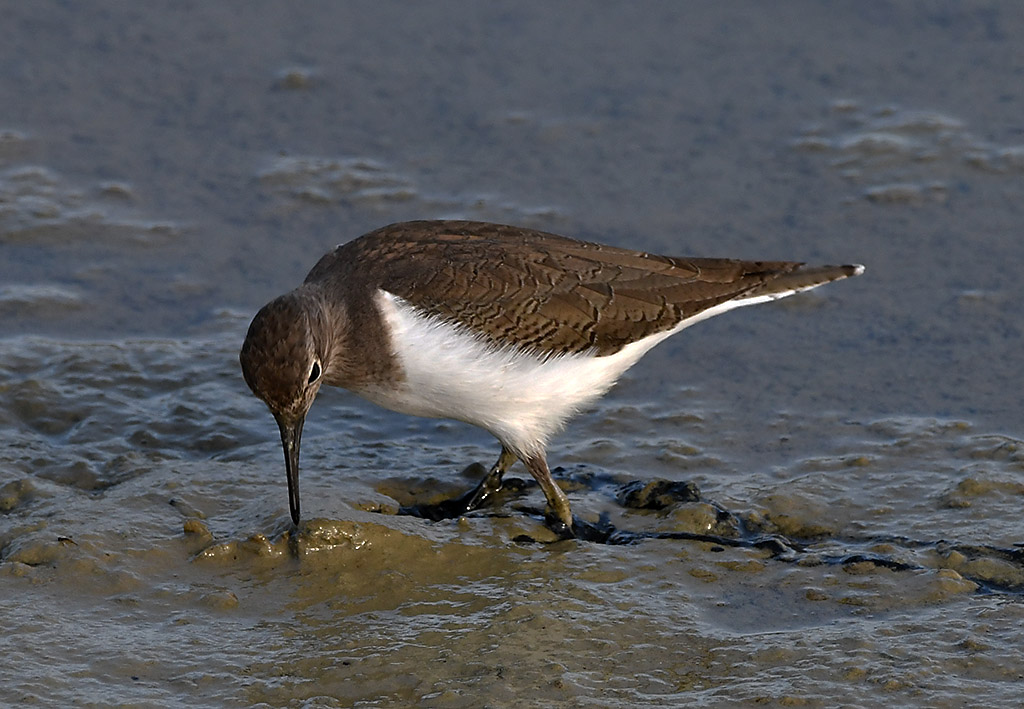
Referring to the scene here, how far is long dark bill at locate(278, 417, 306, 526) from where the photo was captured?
20.1 feet

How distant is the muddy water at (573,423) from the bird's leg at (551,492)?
0.14 metres

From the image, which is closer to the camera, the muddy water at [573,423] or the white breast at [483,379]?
the muddy water at [573,423]

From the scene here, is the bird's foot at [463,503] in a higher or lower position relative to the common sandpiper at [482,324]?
lower

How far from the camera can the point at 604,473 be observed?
23.8 feet

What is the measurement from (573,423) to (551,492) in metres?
1.15

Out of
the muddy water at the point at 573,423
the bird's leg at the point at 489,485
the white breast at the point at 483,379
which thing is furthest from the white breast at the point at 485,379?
the muddy water at the point at 573,423

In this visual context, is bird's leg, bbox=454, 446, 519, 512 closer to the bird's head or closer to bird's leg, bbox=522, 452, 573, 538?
bird's leg, bbox=522, 452, 573, 538

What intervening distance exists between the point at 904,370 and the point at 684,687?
343cm

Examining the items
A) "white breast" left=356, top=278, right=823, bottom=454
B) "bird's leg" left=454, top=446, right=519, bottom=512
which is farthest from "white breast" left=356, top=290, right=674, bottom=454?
"bird's leg" left=454, top=446, right=519, bottom=512

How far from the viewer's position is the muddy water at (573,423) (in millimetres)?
5527

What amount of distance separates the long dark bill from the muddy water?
0.49 feet

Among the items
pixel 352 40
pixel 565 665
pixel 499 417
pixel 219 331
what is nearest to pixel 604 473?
pixel 499 417

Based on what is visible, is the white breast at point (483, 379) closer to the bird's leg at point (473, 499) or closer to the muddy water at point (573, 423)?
the bird's leg at point (473, 499)

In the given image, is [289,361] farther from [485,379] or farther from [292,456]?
[485,379]
